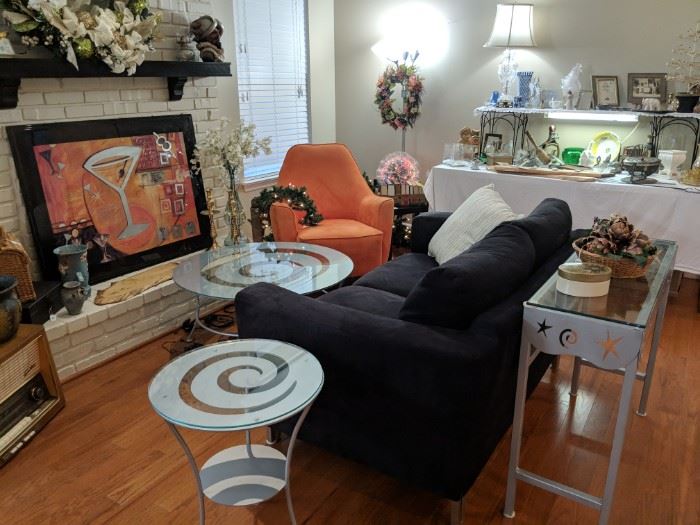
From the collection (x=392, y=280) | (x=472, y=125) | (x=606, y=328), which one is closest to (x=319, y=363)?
(x=606, y=328)

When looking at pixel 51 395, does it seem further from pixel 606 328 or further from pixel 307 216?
pixel 606 328

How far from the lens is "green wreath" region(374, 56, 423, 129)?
181 inches

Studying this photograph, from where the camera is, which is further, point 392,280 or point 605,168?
point 605,168

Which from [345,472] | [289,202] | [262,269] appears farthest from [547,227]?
[289,202]

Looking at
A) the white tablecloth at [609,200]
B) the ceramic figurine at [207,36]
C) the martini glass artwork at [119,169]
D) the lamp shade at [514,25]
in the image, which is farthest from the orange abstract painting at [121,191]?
the lamp shade at [514,25]

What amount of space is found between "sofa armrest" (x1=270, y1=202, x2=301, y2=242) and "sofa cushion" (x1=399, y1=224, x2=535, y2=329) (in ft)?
5.77

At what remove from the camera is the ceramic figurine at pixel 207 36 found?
3328mm

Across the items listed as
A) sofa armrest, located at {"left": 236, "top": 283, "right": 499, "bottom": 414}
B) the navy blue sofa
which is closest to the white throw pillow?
the navy blue sofa

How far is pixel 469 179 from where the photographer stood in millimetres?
4102

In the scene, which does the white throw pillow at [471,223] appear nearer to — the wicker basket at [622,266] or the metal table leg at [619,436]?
the wicker basket at [622,266]

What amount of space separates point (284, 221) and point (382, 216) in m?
0.66

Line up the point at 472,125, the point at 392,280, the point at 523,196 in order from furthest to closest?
the point at 472,125 → the point at 523,196 → the point at 392,280

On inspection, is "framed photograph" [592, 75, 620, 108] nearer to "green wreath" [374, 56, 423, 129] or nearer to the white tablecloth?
the white tablecloth

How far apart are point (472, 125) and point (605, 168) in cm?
118
